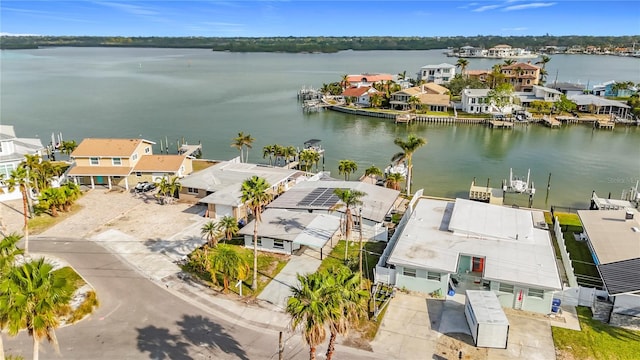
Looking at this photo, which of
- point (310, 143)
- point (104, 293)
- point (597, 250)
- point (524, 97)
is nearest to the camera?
point (104, 293)

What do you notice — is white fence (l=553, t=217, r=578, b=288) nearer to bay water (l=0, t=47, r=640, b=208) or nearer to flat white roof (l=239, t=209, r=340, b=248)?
bay water (l=0, t=47, r=640, b=208)

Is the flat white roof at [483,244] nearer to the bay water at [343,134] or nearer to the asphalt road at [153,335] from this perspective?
the asphalt road at [153,335]

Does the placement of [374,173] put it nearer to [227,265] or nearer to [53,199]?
[227,265]

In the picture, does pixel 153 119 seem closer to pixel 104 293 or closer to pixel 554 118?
pixel 104 293

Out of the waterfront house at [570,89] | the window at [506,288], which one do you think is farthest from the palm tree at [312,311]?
the waterfront house at [570,89]

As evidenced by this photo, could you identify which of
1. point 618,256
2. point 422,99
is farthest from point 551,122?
point 618,256

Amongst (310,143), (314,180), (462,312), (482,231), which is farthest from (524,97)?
(462,312)
